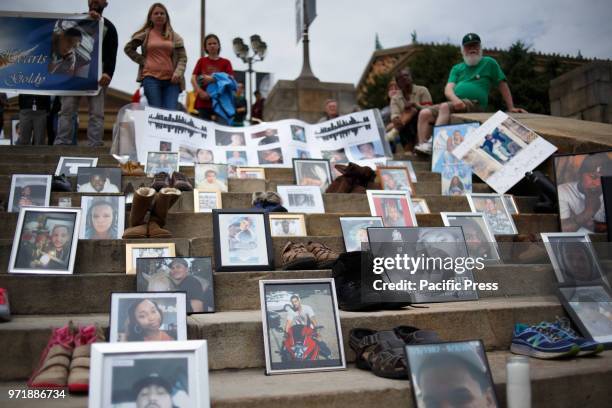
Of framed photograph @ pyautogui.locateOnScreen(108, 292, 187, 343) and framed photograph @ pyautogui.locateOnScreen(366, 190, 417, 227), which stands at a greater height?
framed photograph @ pyautogui.locateOnScreen(366, 190, 417, 227)

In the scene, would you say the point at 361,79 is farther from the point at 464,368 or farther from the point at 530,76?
the point at 464,368

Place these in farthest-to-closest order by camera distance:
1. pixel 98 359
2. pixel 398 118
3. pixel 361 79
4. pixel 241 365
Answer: pixel 361 79 → pixel 398 118 → pixel 241 365 → pixel 98 359

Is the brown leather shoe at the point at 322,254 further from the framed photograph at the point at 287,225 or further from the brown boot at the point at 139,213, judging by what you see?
the brown boot at the point at 139,213

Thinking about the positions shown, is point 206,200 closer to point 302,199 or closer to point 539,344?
point 302,199

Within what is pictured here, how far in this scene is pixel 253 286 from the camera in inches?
150

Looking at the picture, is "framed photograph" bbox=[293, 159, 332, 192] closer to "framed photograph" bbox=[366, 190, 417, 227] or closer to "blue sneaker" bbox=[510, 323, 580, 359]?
"framed photograph" bbox=[366, 190, 417, 227]

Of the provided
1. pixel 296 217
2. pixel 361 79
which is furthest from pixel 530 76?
pixel 296 217

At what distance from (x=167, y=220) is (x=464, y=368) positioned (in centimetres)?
274

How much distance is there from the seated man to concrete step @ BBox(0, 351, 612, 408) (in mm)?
5696

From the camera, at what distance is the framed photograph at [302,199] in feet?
18.3

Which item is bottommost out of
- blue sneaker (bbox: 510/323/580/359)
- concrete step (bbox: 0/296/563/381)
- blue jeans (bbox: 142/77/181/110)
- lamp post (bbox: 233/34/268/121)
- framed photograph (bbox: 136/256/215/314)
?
blue sneaker (bbox: 510/323/580/359)

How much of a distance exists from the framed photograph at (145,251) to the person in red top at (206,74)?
4772 millimetres

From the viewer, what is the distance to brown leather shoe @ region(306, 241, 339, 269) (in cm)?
410

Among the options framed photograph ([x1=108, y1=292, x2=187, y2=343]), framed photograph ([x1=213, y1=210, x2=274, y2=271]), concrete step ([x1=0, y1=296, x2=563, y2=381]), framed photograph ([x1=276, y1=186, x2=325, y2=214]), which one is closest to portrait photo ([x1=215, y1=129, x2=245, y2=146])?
framed photograph ([x1=276, y1=186, x2=325, y2=214])
